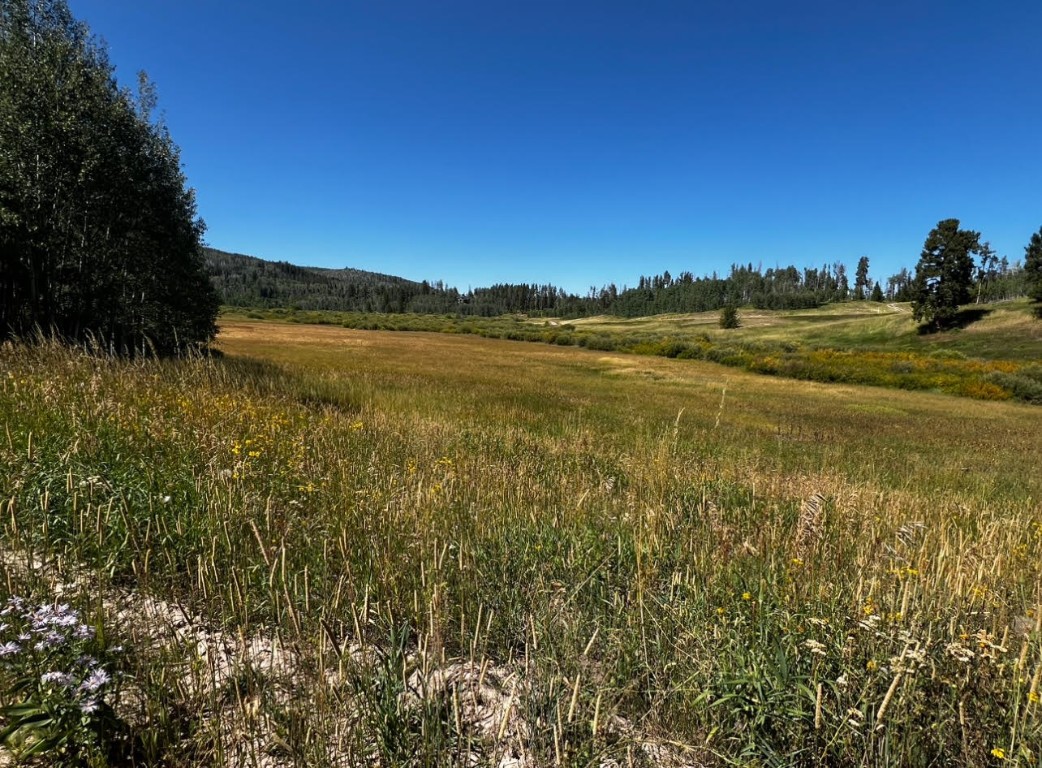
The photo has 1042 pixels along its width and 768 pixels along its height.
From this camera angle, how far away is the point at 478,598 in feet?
10.3

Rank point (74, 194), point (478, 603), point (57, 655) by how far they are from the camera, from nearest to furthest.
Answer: point (57, 655), point (478, 603), point (74, 194)

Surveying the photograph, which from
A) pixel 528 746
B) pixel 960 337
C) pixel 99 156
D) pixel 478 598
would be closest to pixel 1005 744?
pixel 528 746

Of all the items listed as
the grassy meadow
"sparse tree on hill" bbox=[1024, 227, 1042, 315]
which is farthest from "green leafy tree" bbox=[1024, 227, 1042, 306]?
the grassy meadow

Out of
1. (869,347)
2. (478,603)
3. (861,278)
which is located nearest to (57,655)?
(478,603)

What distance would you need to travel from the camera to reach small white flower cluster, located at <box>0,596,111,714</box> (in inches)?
69.4

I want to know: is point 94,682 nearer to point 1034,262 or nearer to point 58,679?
point 58,679

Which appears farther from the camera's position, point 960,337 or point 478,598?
→ point 960,337

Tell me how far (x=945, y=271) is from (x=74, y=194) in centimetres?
10092

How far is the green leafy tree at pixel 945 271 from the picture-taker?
73.4 meters

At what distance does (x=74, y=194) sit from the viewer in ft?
60.3

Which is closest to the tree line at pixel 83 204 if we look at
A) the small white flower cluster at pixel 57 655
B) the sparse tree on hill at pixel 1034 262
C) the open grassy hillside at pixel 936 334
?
the small white flower cluster at pixel 57 655

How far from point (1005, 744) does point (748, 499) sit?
4.89 metres

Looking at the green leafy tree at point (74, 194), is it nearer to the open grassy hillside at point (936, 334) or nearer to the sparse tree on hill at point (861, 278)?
the open grassy hillside at point (936, 334)

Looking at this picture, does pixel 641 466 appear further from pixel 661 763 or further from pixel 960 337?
pixel 960 337
